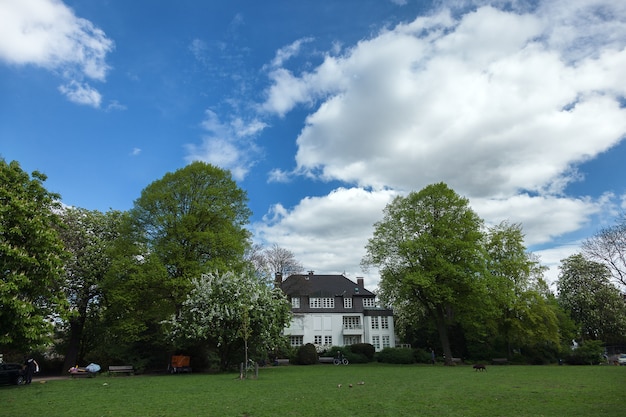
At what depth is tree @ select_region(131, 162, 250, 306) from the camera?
109 feet

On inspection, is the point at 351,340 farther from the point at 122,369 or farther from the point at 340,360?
the point at 122,369

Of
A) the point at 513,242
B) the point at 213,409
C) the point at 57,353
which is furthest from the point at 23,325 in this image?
the point at 513,242

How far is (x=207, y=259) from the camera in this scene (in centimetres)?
3481

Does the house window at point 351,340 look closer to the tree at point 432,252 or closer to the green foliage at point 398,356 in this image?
the green foliage at point 398,356

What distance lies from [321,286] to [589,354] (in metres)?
34.4

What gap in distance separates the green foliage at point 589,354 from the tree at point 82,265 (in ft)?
150

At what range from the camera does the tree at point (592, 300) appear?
54031 mm

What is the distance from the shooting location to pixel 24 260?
19.0 m

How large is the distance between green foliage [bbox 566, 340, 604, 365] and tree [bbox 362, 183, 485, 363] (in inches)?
506

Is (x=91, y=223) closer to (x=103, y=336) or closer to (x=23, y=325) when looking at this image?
(x=103, y=336)

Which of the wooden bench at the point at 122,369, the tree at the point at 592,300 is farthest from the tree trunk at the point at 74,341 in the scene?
the tree at the point at 592,300

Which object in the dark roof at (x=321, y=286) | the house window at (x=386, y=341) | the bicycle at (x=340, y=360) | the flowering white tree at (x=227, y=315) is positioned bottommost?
the bicycle at (x=340, y=360)

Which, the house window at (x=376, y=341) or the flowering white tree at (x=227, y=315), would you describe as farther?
the house window at (x=376, y=341)

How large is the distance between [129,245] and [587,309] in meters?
56.3
